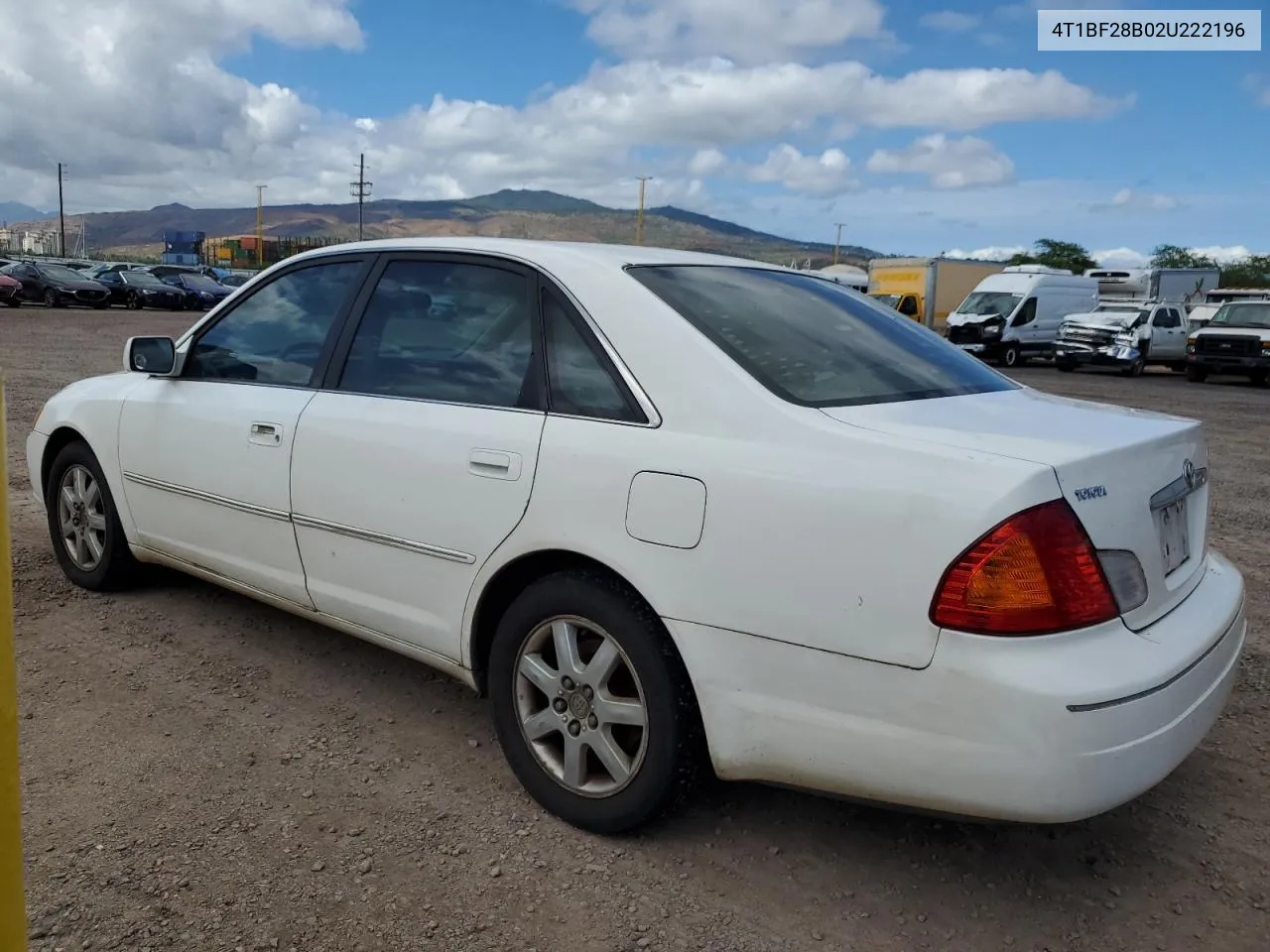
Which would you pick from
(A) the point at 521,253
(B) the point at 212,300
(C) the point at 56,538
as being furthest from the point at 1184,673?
(B) the point at 212,300

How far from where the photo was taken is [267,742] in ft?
10.6

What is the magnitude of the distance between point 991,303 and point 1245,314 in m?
5.94

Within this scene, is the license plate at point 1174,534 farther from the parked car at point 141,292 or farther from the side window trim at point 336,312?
the parked car at point 141,292

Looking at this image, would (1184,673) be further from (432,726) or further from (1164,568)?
(432,726)

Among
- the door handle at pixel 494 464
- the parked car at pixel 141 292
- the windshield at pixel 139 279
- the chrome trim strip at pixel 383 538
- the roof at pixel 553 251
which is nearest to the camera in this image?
the door handle at pixel 494 464

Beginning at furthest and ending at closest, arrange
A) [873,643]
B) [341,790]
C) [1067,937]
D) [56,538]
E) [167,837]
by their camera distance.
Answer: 1. [56,538]
2. [341,790]
3. [167,837]
4. [1067,937]
5. [873,643]

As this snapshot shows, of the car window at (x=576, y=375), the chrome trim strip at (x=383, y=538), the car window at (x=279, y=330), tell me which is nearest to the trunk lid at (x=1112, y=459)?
the car window at (x=576, y=375)

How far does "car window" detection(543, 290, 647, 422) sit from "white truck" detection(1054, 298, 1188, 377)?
78.1ft

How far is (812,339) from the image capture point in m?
2.97

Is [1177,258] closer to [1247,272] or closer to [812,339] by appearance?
[1247,272]

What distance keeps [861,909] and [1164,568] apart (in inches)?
43.2

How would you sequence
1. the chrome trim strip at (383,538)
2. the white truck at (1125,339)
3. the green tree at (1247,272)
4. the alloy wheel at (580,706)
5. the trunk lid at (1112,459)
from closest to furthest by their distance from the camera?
the trunk lid at (1112,459) < the alloy wheel at (580,706) < the chrome trim strip at (383,538) < the white truck at (1125,339) < the green tree at (1247,272)

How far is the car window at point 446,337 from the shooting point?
3006mm

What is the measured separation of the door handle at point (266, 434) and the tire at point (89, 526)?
1.19 m
